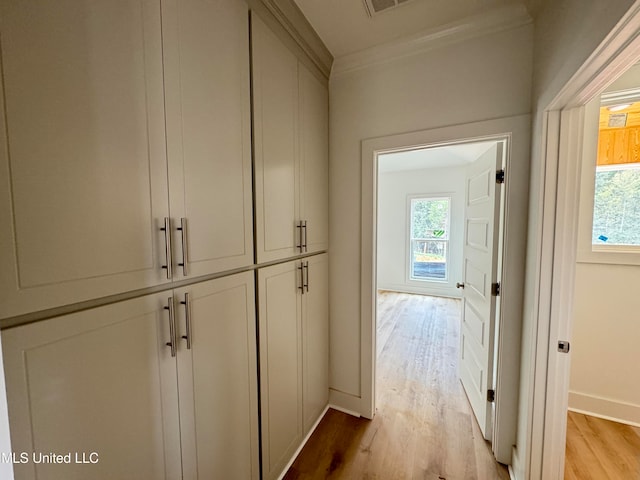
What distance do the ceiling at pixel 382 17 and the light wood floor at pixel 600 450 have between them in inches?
106

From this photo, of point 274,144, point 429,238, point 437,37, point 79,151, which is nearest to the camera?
point 79,151

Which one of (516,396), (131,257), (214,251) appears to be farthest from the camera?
(516,396)

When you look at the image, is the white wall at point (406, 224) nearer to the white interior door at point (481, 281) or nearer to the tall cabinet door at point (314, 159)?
the white interior door at point (481, 281)

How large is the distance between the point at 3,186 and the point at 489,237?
2192 mm

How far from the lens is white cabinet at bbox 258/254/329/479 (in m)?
1.40

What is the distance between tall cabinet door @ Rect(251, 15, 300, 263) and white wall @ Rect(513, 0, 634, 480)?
4.20 ft

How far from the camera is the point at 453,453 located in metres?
1.70

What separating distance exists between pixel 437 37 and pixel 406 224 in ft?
13.8

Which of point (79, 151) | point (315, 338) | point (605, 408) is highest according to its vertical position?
point (79, 151)

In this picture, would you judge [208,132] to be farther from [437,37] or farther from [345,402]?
[345,402]

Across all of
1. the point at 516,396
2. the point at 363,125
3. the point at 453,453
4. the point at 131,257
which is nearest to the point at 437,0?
the point at 363,125

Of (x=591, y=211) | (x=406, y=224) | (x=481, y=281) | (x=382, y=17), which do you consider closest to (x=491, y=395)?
(x=481, y=281)

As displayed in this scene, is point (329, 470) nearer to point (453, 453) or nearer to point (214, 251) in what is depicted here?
point (453, 453)

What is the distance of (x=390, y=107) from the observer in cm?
182
